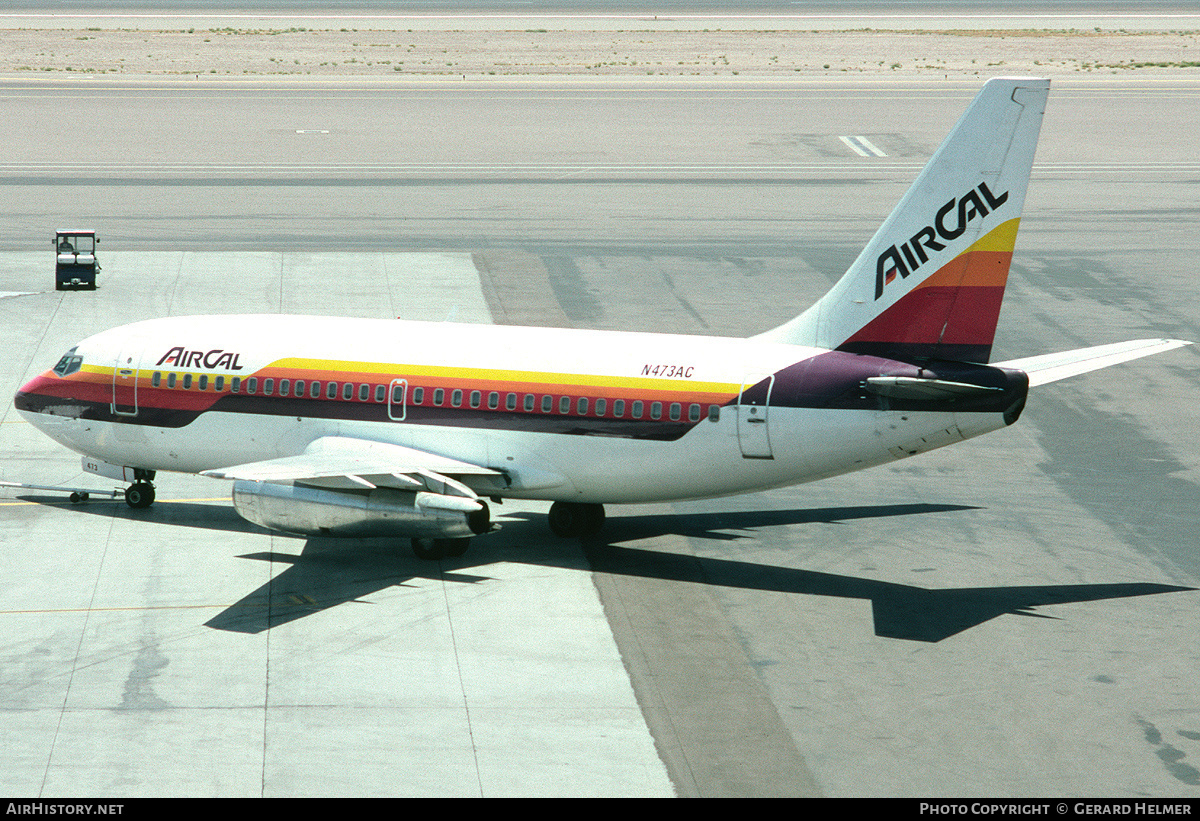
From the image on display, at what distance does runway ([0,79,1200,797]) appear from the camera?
21.6 metres

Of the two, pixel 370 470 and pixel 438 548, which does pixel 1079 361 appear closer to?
pixel 438 548

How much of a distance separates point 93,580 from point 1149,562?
2233 centimetres

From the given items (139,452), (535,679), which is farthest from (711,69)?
(535,679)

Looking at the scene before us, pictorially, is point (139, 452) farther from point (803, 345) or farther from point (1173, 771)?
point (1173, 771)

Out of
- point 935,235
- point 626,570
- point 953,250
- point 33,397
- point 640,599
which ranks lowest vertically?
point 626,570

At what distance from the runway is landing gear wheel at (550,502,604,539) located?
0.50 m

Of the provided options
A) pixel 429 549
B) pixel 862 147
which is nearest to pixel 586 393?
pixel 429 549

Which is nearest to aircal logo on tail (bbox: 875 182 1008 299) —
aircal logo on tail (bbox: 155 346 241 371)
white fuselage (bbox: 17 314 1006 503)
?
white fuselage (bbox: 17 314 1006 503)

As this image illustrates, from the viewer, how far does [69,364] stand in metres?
33.3

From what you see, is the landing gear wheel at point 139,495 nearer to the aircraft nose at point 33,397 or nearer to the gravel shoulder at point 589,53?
the aircraft nose at point 33,397

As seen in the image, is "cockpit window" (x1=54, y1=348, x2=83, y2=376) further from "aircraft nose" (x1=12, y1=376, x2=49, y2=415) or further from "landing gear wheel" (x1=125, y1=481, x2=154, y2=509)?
"landing gear wheel" (x1=125, y1=481, x2=154, y2=509)

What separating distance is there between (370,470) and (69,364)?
Result: 31.5 ft

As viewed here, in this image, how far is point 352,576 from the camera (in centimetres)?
2908

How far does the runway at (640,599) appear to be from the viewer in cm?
2156
